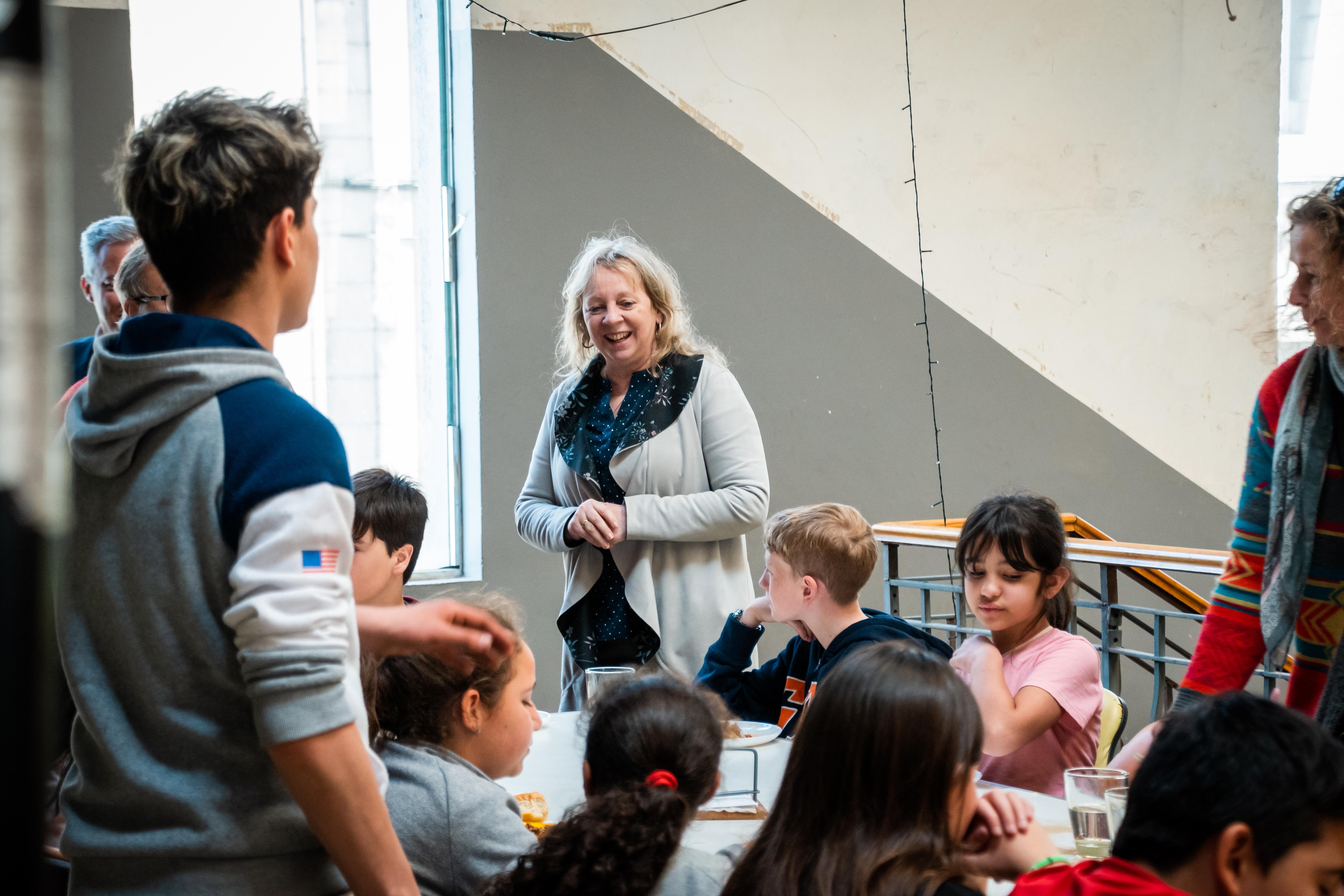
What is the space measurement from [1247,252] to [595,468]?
3.34 metres

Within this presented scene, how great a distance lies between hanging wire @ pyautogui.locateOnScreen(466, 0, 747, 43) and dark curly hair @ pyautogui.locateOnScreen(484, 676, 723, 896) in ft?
9.66

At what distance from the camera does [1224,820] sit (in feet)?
3.05

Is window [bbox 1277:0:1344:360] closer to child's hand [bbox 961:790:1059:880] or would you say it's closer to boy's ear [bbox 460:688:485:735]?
child's hand [bbox 961:790:1059:880]

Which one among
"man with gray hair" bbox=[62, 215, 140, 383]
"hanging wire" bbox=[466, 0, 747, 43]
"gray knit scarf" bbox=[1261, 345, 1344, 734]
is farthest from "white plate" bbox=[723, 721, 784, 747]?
"hanging wire" bbox=[466, 0, 747, 43]

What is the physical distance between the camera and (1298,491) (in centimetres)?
136

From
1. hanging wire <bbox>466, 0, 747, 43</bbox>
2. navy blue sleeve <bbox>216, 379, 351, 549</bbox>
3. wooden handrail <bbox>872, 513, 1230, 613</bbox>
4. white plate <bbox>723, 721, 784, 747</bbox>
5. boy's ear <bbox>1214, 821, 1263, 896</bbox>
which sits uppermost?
hanging wire <bbox>466, 0, 747, 43</bbox>

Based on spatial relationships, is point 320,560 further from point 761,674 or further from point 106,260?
point 761,674

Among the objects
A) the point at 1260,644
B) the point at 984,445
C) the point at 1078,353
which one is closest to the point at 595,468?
the point at 1260,644

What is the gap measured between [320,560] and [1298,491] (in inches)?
46.4

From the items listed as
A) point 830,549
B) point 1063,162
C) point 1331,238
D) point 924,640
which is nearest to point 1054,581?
point 924,640

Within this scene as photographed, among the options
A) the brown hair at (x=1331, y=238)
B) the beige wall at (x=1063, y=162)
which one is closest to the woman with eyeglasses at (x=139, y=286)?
the brown hair at (x=1331, y=238)

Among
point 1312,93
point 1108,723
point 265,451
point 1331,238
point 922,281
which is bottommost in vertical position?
point 1108,723

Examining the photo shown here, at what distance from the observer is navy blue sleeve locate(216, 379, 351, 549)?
2.63ft

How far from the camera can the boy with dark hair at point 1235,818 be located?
927 millimetres
